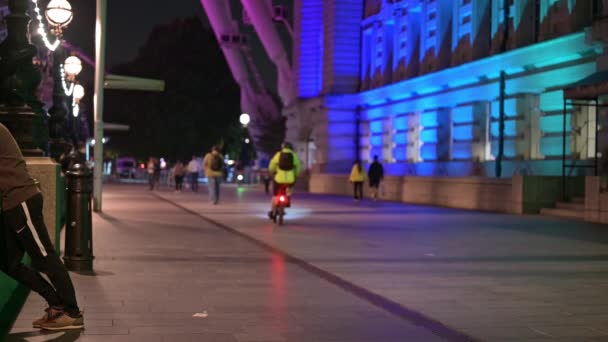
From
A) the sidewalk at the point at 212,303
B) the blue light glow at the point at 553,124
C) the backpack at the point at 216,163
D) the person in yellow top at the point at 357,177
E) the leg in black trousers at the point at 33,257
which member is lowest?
the sidewalk at the point at 212,303

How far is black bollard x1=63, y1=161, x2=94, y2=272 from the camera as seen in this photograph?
983cm

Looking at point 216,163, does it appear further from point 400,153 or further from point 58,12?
point 400,153

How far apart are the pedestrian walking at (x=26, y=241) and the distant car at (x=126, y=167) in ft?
234

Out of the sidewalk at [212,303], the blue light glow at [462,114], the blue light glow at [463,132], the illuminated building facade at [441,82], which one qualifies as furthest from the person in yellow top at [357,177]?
the sidewalk at [212,303]

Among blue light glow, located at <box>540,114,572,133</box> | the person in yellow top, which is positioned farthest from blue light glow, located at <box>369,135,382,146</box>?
blue light glow, located at <box>540,114,572,133</box>

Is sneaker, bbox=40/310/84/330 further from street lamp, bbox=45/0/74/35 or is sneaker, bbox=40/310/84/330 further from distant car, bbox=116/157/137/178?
distant car, bbox=116/157/137/178

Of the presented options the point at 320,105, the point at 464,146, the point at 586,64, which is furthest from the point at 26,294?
the point at 320,105

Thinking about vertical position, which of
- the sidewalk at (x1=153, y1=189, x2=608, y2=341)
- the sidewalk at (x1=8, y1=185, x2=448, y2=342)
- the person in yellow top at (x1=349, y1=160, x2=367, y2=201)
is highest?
the person in yellow top at (x1=349, y1=160, x2=367, y2=201)

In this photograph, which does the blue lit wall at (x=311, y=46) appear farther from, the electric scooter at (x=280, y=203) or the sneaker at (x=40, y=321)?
the sneaker at (x=40, y=321)

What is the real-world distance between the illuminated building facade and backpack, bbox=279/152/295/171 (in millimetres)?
7966

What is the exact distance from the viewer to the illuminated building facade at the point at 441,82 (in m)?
24.6

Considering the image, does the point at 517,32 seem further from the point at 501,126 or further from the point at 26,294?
the point at 26,294

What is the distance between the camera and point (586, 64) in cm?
2309

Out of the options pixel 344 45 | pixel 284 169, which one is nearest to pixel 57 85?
pixel 284 169
